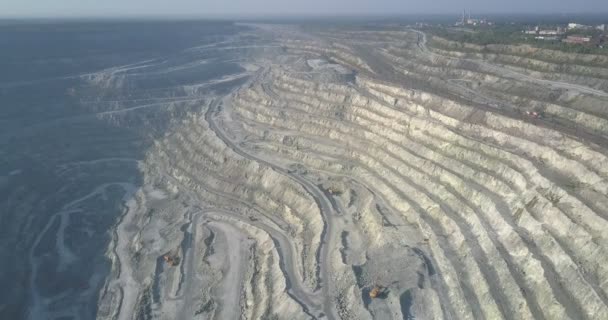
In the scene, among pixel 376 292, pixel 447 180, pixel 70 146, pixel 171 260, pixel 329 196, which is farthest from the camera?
pixel 70 146

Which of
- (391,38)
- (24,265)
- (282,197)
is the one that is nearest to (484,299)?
(282,197)

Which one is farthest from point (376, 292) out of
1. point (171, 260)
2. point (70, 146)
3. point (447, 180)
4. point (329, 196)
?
point (70, 146)

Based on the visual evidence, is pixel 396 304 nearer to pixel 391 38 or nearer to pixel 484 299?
pixel 484 299

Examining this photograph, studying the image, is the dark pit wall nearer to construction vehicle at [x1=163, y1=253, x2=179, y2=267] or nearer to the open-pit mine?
the open-pit mine

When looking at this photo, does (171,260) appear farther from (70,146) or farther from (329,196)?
(70,146)

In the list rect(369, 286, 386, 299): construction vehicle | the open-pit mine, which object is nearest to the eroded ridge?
the open-pit mine

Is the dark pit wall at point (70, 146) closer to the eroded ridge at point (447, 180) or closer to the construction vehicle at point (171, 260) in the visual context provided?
the construction vehicle at point (171, 260)

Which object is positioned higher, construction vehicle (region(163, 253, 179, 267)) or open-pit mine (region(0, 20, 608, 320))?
open-pit mine (region(0, 20, 608, 320))
